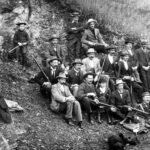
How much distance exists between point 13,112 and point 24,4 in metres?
7.21

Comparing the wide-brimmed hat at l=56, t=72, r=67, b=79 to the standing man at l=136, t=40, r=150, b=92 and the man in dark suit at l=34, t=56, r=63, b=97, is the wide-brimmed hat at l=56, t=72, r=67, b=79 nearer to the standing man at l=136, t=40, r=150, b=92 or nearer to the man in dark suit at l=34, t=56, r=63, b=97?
the man in dark suit at l=34, t=56, r=63, b=97

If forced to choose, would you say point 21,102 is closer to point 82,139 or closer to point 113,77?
point 82,139

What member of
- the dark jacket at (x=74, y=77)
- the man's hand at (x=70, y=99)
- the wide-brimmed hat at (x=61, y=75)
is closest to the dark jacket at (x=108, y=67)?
the dark jacket at (x=74, y=77)

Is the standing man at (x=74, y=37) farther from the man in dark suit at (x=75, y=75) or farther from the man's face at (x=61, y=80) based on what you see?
the man's face at (x=61, y=80)

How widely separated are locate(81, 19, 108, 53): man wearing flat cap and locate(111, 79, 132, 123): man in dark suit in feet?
8.09

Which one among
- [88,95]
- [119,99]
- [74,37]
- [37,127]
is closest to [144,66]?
[119,99]

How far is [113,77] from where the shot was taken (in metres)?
13.8

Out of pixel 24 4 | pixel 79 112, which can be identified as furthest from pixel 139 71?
pixel 24 4

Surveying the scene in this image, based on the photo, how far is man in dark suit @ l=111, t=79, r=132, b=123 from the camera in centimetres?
1294

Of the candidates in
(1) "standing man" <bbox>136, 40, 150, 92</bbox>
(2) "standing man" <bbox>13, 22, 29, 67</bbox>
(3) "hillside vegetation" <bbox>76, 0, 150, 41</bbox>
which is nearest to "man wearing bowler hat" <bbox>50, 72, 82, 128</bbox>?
(2) "standing man" <bbox>13, 22, 29, 67</bbox>

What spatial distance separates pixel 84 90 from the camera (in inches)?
487

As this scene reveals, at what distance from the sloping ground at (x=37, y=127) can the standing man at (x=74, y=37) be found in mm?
1917

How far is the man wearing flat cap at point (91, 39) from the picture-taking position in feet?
49.0

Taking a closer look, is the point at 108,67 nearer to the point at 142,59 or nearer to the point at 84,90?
the point at 142,59
